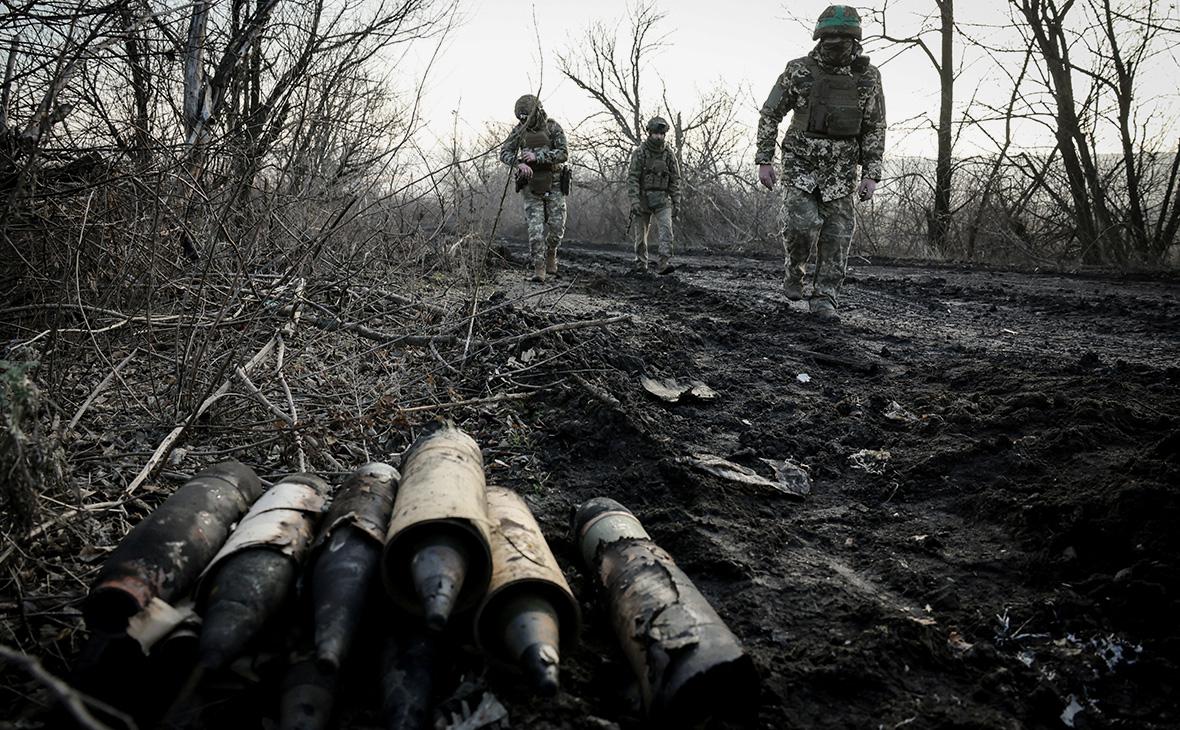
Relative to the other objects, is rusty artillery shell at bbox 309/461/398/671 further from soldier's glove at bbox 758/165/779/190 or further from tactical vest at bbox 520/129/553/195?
tactical vest at bbox 520/129/553/195

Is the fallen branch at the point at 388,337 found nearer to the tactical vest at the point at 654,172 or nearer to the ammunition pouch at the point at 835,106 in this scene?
the ammunition pouch at the point at 835,106

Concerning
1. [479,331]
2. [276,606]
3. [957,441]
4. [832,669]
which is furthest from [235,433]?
[957,441]

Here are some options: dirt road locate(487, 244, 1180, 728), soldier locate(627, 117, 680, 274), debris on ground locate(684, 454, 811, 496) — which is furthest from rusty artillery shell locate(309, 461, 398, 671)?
soldier locate(627, 117, 680, 274)

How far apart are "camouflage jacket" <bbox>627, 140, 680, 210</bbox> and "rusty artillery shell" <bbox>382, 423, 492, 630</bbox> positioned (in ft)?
30.7

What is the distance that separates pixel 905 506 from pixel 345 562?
7.20 feet

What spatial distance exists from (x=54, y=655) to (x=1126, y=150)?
13253mm

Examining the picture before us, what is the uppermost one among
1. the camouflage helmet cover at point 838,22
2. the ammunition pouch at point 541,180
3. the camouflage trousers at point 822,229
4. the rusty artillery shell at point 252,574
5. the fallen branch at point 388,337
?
the camouflage helmet cover at point 838,22

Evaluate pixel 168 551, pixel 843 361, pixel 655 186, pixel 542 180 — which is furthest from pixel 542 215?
pixel 168 551

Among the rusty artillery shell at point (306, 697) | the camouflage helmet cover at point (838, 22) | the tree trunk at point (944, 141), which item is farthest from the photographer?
the tree trunk at point (944, 141)

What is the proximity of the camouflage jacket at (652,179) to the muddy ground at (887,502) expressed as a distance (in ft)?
17.2

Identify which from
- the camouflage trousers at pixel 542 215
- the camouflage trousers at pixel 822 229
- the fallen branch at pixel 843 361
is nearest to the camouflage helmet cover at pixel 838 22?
the camouflage trousers at pixel 822 229

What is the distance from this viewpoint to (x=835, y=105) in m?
6.17

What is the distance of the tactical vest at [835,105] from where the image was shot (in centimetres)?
617

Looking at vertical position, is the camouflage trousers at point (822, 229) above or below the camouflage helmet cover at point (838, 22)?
below
